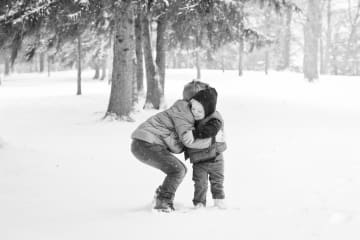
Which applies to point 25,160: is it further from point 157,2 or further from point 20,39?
point 157,2

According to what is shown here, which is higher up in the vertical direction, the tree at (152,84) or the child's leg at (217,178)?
the tree at (152,84)

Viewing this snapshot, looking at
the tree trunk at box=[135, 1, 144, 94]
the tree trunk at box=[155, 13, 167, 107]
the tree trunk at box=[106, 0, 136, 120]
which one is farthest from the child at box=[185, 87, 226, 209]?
the tree trunk at box=[155, 13, 167, 107]

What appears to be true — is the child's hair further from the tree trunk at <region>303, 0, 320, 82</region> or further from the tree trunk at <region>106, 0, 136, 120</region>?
the tree trunk at <region>303, 0, 320, 82</region>

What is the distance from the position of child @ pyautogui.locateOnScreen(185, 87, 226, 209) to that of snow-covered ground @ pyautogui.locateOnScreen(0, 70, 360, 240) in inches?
10.6

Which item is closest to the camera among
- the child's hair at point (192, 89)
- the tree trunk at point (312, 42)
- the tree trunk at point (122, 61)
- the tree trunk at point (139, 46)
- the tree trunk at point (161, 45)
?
the child's hair at point (192, 89)

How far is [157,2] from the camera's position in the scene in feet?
42.9

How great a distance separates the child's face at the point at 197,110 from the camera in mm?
4238

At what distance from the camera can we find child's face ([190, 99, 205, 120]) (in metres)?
4.24

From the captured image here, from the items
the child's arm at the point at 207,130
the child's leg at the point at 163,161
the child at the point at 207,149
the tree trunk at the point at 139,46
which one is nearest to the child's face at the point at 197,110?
the child at the point at 207,149

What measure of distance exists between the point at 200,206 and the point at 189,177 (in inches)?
88.2

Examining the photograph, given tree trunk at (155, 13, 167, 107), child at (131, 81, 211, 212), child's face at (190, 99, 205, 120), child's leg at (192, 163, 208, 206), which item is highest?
tree trunk at (155, 13, 167, 107)

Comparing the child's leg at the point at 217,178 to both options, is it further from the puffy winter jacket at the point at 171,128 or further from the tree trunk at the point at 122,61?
the tree trunk at the point at 122,61

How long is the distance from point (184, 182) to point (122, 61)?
6483 mm

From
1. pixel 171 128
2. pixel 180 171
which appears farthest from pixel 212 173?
pixel 171 128
